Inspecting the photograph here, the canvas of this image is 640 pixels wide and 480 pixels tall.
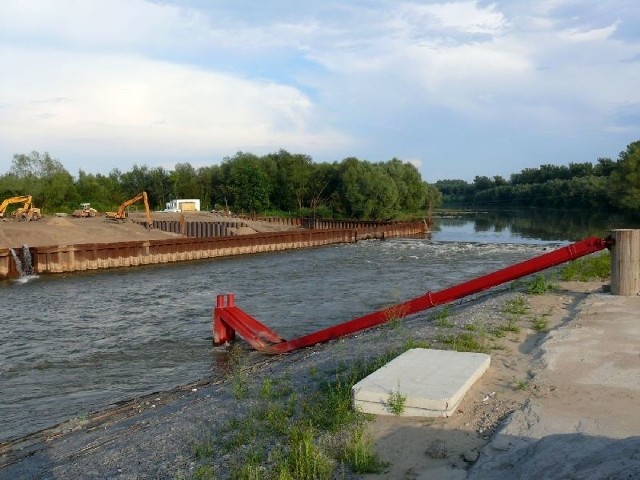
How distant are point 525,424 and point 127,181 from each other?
406 feet

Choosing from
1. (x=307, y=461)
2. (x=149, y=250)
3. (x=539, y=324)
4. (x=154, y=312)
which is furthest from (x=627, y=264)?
(x=149, y=250)

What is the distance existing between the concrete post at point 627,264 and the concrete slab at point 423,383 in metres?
6.10

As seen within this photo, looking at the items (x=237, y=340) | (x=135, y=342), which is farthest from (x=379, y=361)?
(x=135, y=342)

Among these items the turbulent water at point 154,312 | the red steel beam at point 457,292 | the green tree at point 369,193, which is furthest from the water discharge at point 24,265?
the green tree at point 369,193

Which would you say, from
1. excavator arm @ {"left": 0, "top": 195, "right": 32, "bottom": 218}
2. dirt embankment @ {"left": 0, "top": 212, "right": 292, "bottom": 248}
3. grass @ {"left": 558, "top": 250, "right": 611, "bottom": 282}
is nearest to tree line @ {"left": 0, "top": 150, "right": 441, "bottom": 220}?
excavator arm @ {"left": 0, "top": 195, "right": 32, "bottom": 218}

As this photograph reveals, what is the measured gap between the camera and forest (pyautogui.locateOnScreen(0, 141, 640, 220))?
288ft

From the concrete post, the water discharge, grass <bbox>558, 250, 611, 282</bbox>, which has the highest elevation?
the concrete post

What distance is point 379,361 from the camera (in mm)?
8273

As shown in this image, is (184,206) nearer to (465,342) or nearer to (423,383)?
(465,342)

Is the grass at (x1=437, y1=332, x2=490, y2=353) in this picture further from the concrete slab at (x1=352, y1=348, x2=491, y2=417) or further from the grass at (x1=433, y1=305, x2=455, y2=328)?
the grass at (x1=433, y1=305, x2=455, y2=328)

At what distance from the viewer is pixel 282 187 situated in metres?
104

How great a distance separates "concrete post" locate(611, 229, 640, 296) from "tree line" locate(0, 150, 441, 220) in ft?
247

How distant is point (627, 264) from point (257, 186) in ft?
287

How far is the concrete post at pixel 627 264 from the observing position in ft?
40.4
